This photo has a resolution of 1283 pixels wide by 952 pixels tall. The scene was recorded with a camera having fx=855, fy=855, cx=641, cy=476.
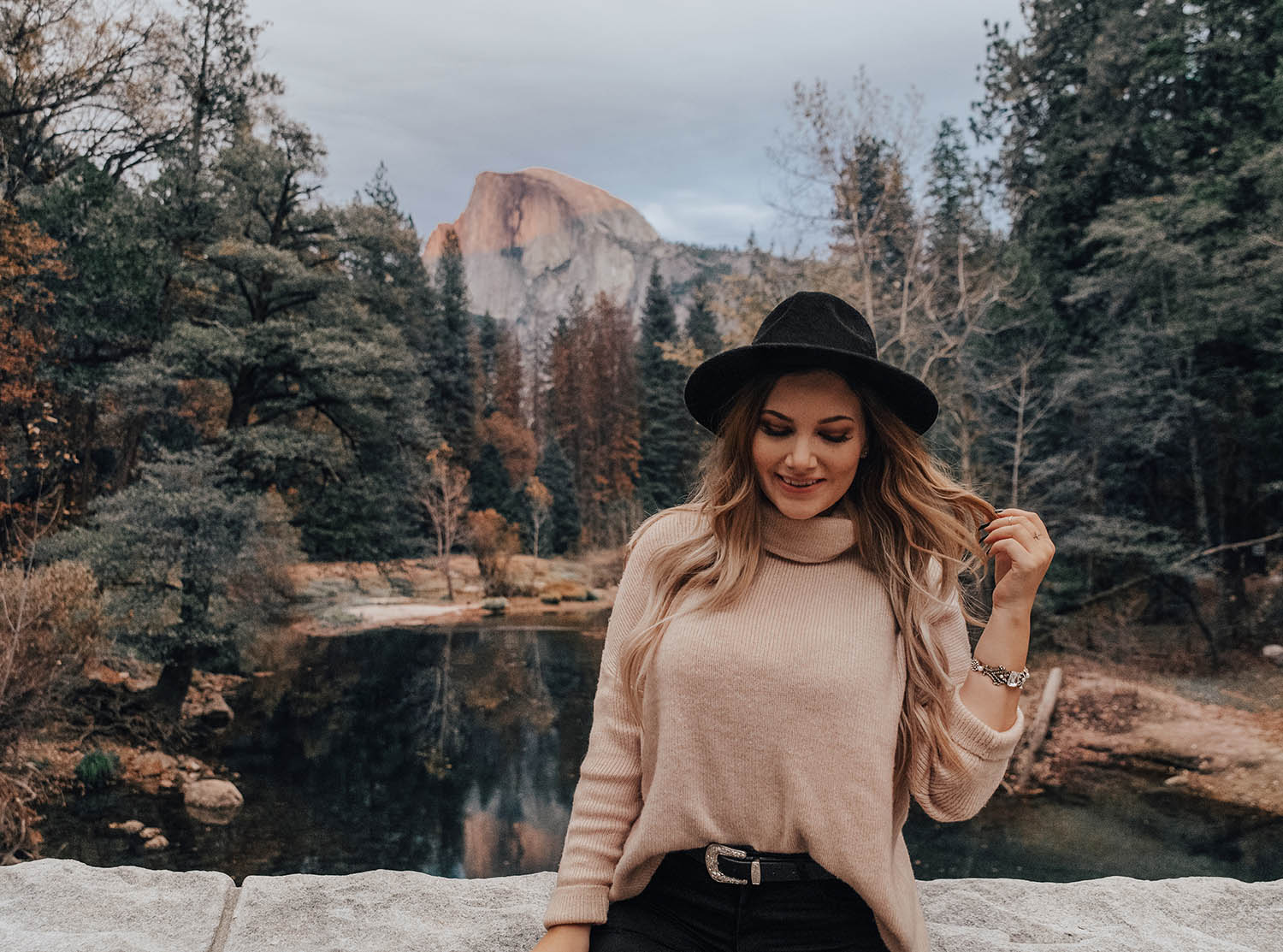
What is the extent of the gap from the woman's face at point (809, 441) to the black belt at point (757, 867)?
0.45 meters

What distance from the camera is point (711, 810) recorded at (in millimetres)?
1131

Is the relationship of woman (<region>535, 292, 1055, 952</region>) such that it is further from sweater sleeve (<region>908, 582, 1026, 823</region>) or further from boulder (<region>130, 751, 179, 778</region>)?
boulder (<region>130, 751, 179, 778</region>)

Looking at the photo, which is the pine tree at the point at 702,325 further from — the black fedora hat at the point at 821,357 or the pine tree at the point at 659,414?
the black fedora hat at the point at 821,357

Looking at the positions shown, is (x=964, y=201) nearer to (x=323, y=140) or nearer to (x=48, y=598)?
(x=323, y=140)

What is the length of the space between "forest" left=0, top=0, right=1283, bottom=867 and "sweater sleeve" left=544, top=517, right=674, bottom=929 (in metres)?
5.35

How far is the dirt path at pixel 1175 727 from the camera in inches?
274

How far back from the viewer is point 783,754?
1117mm

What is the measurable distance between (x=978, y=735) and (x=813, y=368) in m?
0.54

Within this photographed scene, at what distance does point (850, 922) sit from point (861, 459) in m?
0.63

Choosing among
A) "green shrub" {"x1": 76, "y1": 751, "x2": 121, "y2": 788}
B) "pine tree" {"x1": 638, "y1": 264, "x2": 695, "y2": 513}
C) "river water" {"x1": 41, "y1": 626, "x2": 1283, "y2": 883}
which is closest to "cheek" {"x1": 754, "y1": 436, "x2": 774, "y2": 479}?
"river water" {"x1": 41, "y1": 626, "x2": 1283, "y2": 883}

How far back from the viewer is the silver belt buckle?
3.58 ft

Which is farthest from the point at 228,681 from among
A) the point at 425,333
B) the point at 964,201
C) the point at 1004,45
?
the point at 1004,45

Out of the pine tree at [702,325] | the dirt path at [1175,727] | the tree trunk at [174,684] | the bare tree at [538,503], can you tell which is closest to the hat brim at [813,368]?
the tree trunk at [174,684]

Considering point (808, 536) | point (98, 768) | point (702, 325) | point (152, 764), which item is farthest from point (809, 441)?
point (702, 325)
